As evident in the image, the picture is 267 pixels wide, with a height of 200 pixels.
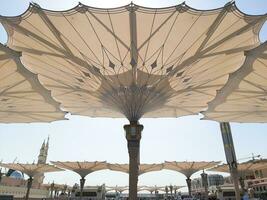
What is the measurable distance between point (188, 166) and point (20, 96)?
37.2m

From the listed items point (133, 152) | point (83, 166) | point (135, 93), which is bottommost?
point (133, 152)

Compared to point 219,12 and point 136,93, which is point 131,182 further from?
point 219,12

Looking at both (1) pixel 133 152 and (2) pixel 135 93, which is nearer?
(1) pixel 133 152

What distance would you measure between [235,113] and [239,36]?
1613cm

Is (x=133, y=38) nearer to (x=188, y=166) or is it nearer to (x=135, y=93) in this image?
(x=135, y=93)

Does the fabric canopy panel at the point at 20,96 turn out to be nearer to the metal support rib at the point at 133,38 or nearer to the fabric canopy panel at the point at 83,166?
the metal support rib at the point at 133,38

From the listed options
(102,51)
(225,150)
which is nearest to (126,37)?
(102,51)

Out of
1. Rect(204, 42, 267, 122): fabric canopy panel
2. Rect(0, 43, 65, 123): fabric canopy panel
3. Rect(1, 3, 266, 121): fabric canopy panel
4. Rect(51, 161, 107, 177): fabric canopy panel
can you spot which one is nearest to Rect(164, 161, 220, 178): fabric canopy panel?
Rect(51, 161, 107, 177): fabric canopy panel

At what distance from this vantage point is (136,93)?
20875 millimetres

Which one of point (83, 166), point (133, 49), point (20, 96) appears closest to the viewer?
point (133, 49)

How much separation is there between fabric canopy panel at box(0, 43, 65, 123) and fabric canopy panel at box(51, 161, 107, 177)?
20225 mm

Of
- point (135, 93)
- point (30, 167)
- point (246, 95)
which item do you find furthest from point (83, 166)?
point (246, 95)

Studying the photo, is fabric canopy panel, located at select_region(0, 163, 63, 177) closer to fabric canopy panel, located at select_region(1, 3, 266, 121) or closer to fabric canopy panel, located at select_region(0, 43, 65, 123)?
fabric canopy panel, located at select_region(0, 43, 65, 123)

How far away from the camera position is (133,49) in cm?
1767
